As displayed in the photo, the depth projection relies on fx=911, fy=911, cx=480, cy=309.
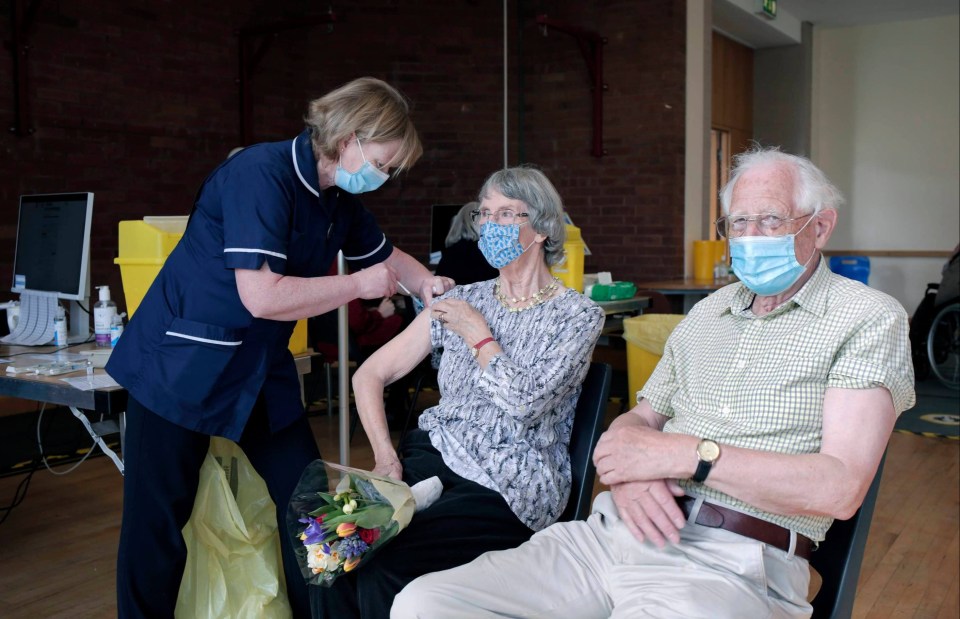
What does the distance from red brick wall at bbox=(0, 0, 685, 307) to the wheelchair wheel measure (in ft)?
5.92

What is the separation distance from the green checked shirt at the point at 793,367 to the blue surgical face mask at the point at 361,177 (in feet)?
2.57

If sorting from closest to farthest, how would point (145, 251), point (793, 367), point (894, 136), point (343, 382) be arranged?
1. point (793, 367)
2. point (145, 251)
3. point (343, 382)
4. point (894, 136)

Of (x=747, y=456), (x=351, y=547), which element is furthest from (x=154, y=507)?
(x=747, y=456)

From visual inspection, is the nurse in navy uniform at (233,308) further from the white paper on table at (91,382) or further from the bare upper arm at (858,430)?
the bare upper arm at (858,430)

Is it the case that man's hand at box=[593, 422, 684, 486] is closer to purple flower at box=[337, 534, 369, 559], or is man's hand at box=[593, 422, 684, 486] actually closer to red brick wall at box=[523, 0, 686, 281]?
purple flower at box=[337, 534, 369, 559]

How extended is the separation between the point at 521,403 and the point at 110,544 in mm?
2065

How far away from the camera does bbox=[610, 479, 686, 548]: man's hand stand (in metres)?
1.46

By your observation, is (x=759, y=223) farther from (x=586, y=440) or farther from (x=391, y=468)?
(x=391, y=468)

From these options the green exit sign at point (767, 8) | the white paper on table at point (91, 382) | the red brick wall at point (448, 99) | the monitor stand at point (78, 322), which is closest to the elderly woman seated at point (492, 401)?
the white paper on table at point (91, 382)

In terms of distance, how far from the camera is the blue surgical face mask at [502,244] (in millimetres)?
1973

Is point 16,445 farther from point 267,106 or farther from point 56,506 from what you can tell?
point 267,106

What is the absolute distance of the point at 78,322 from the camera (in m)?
3.18

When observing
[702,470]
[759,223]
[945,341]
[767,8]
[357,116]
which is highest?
[767,8]

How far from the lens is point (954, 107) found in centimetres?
927
